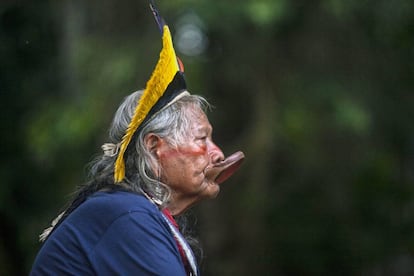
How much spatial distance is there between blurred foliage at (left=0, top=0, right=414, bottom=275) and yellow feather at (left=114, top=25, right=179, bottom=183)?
3936 mm

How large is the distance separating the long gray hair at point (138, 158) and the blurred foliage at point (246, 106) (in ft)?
12.9

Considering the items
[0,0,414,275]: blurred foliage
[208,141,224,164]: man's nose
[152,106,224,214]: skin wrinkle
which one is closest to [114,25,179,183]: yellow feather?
[152,106,224,214]: skin wrinkle

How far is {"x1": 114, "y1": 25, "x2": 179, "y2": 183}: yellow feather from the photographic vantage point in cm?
305

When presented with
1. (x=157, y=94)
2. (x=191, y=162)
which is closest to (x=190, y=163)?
(x=191, y=162)

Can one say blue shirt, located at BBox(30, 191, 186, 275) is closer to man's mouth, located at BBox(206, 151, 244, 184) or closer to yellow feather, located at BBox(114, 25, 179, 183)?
yellow feather, located at BBox(114, 25, 179, 183)

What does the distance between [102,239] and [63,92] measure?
18.7ft

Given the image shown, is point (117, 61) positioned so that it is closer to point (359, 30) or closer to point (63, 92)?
point (63, 92)

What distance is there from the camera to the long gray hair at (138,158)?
3.06 metres

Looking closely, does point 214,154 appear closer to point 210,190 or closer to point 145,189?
point 210,190

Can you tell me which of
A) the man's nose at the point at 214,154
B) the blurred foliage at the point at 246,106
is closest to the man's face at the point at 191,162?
the man's nose at the point at 214,154

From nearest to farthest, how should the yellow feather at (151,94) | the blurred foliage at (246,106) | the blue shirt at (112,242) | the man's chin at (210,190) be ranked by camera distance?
the blue shirt at (112,242) < the yellow feather at (151,94) < the man's chin at (210,190) < the blurred foliage at (246,106)

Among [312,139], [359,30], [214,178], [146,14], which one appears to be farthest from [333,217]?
[214,178]

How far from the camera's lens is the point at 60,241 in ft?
9.55

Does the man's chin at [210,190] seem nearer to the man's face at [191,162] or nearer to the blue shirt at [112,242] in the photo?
the man's face at [191,162]
